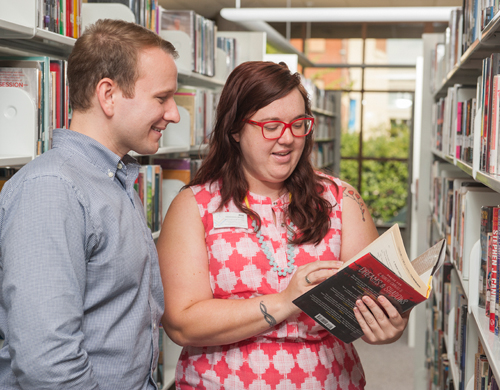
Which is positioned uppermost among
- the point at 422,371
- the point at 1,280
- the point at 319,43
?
the point at 319,43

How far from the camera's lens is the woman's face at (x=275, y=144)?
61.2 inches

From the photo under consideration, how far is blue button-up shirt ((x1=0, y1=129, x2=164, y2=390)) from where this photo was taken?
93 cm

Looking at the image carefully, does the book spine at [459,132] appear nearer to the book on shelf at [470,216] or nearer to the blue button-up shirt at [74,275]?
the book on shelf at [470,216]

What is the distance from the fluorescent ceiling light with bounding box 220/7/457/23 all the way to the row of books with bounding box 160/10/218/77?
2.91 ft

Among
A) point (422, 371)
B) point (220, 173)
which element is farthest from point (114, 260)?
point (422, 371)

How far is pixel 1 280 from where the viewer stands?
41.5 inches

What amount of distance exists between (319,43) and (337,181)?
963 cm

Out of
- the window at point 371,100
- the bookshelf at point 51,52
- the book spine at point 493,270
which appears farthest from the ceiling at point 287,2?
the book spine at point 493,270

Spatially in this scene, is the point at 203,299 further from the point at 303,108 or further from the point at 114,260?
the point at 303,108

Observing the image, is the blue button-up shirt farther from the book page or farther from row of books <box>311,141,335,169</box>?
row of books <box>311,141,335,169</box>

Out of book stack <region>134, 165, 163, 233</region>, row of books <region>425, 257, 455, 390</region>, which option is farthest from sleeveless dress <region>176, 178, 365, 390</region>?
book stack <region>134, 165, 163, 233</region>


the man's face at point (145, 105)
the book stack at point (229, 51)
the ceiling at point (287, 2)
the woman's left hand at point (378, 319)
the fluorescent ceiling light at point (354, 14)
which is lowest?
the woman's left hand at point (378, 319)

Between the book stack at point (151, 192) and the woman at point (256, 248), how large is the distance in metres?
0.91

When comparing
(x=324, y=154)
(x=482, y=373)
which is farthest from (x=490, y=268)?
A: (x=324, y=154)
